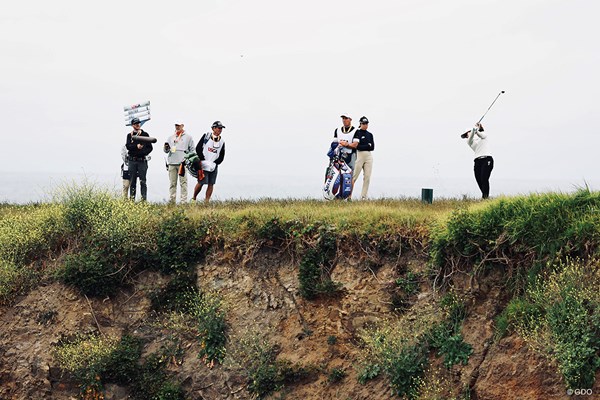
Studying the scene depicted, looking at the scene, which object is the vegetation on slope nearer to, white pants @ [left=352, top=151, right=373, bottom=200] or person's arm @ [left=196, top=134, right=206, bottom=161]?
white pants @ [left=352, top=151, right=373, bottom=200]

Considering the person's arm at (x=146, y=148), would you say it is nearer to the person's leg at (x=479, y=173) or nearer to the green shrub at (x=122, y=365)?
the green shrub at (x=122, y=365)

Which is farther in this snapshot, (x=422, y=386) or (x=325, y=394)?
(x=325, y=394)

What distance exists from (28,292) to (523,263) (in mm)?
12474

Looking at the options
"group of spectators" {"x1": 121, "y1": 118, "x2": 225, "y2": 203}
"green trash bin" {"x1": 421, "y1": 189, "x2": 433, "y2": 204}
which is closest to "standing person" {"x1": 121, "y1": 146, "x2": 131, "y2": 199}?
"group of spectators" {"x1": 121, "y1": 118, "x2": 225, "y2": 203}

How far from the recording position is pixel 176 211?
18.6 metres

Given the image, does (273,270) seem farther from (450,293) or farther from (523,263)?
(523,263)

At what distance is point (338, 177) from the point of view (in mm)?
20406

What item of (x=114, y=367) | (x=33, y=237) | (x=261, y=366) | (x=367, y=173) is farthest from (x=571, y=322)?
(x=33, y=237)

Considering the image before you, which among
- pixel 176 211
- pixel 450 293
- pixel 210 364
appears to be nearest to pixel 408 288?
pixel 450 293

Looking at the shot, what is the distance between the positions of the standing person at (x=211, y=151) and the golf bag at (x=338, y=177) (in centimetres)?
328

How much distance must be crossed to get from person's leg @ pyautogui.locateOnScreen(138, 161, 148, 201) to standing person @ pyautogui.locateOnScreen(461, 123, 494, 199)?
9.79 metres

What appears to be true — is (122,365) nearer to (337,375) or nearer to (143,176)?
(337,375)

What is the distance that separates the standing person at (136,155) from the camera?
21.3 m

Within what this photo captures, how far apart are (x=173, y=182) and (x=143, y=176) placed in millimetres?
951
